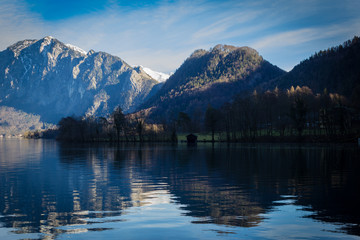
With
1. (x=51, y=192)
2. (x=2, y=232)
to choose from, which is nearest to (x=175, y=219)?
(x=2, y=232)

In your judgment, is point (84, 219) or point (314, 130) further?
point (314, 130)

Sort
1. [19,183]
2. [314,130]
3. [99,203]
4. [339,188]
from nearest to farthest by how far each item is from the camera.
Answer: [99,203] < [339,188] < [19,183] < [314,130]

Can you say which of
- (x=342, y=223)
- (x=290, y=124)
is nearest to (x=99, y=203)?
(x=342, y=223)

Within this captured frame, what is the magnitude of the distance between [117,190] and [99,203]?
19.6ft

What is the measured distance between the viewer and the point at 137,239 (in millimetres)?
15320

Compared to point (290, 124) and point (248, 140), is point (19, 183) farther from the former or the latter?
point (290, 124)

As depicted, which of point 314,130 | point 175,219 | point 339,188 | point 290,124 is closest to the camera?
point 175,219

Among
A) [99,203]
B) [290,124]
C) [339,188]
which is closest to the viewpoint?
[99,203]

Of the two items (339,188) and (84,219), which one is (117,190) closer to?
(84,219)

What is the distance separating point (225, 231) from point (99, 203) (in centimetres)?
1141

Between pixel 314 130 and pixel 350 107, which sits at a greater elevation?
pixel 350 107

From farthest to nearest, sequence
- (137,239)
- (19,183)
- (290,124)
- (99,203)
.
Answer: (290,124), (19,183), (99,203), (137,239)

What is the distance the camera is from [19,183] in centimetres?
3575

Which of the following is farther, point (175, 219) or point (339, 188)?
point (339, 188)
